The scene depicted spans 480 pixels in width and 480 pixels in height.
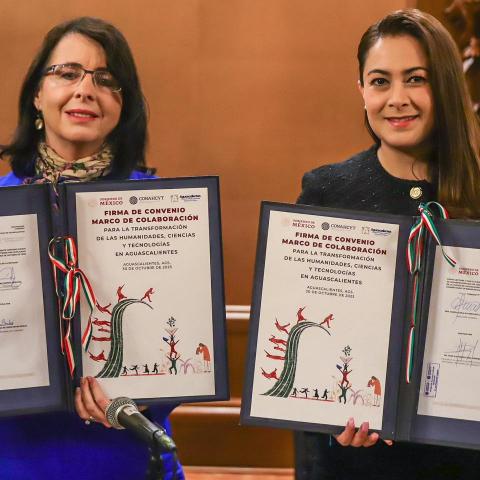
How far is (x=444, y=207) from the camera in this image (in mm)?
1647

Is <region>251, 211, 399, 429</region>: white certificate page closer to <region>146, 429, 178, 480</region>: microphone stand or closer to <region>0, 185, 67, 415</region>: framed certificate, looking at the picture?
<region>0, 185, 67, 415</region>: framed certificate

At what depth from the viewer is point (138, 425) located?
3.89ft

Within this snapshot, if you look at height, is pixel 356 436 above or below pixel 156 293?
below

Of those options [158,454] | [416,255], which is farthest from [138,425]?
[416,255]

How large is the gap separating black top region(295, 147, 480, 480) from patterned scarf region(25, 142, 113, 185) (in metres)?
0.43

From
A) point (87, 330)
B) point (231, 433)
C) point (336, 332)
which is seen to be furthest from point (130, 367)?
point (231, 433)

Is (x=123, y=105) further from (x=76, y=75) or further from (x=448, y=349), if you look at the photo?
(x=448, y=349)

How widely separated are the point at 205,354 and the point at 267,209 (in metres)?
0.30

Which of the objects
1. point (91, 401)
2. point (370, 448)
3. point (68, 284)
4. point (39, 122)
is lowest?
point (370, 448)

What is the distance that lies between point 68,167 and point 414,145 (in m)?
0.71

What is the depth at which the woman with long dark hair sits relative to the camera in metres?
1.66

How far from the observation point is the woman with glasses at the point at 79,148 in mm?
1652
